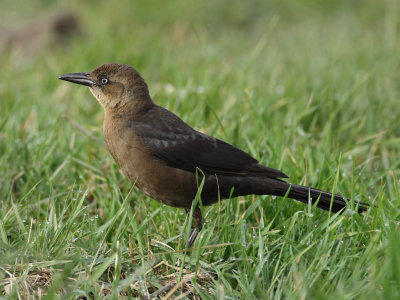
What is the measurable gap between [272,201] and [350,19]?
6.98 meters

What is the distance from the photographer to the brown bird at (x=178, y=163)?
338 cm

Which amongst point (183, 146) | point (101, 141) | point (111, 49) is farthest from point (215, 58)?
point (183, 146)

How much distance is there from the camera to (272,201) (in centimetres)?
365

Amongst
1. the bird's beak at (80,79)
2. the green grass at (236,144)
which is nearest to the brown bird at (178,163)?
the green grass at (236,144)

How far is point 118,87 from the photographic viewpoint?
12.4 ft

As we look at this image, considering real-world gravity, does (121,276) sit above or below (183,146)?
below

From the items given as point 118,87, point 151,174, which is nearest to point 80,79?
point 118,87

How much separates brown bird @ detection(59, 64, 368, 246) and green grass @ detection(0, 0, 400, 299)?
0.42 feet

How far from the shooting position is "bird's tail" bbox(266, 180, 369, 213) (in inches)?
127

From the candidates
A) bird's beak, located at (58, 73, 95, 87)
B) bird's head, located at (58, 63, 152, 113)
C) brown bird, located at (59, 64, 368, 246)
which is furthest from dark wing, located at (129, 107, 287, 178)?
bird's beak, located at (58, 73, 95, 87)

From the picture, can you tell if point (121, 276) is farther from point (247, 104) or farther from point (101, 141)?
point (247, 104)

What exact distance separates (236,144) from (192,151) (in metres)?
0.84

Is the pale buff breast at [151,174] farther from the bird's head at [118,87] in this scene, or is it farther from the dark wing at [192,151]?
the bird's head at [118,87]

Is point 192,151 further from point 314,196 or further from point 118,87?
point 314,196
